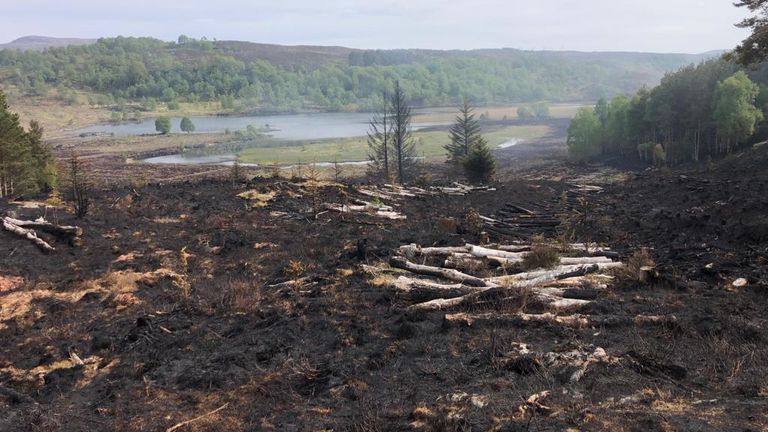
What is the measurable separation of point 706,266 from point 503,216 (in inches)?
512

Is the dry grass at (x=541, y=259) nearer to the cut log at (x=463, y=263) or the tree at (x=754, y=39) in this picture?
the cut log at (x=463, y=263)

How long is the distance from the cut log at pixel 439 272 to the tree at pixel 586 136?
6709cm

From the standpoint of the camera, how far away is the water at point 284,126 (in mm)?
134250

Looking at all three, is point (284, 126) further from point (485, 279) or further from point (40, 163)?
point (485, 279)

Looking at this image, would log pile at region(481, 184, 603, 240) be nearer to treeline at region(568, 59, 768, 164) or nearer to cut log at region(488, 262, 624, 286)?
cut log at region(488, 262, 624, 286)

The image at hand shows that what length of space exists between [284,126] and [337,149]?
63.7 meters

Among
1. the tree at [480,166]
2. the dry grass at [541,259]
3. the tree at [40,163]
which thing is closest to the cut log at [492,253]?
the dry grass at [541,259]

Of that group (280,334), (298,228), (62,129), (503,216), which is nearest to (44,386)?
(280,334)

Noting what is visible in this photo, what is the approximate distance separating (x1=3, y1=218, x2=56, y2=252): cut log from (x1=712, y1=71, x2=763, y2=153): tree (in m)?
56.1

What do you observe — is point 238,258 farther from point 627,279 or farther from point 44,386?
point 627,279

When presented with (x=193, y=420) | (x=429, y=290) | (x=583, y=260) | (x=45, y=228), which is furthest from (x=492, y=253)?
(x=45, y=228)

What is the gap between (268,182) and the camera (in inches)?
1314

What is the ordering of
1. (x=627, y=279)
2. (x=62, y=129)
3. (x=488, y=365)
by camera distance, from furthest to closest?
(x=62, y=129) → (x=627, y=279) → (x=488, y=365)

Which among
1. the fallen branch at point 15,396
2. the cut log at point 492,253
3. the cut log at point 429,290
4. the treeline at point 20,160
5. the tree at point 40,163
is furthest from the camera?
the tree at point 40,163
